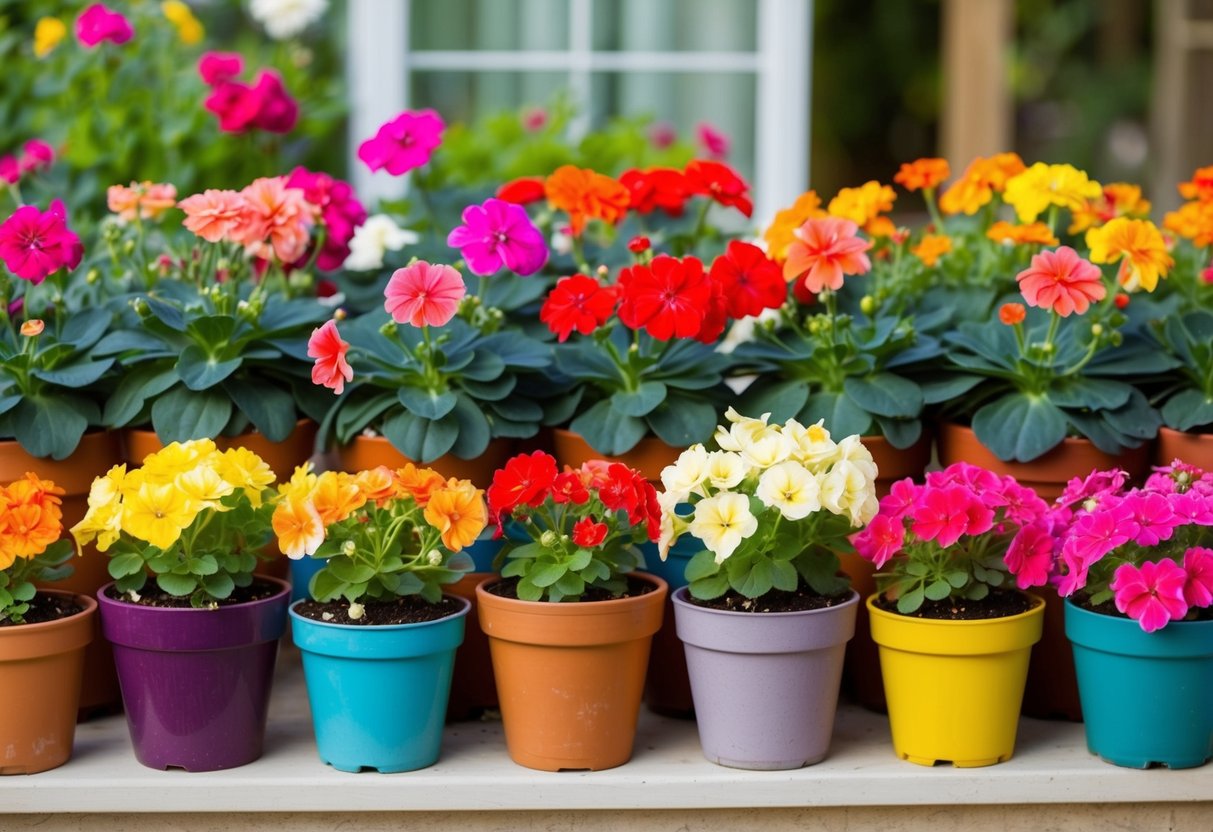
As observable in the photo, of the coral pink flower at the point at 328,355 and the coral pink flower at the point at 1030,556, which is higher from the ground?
the coral pink flower at the point at 328,355

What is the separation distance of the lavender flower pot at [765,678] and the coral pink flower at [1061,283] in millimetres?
484

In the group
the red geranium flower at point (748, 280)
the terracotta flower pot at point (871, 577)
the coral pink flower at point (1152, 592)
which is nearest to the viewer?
the coral pink flower at point (1152, 592)

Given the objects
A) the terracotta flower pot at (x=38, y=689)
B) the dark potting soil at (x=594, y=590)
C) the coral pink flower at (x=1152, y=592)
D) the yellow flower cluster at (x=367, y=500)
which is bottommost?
the terracotta flower pot at (x=38, y=689)

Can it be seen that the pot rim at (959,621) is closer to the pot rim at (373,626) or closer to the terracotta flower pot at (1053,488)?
the terracotta flower pot at (1053,488)

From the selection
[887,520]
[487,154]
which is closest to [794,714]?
[887,520]

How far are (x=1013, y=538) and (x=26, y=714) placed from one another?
4.17 ft

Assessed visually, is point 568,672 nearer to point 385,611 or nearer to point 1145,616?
point 385,611

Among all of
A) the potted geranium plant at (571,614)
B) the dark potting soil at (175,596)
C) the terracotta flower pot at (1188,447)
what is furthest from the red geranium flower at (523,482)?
the terracotta flower pot at (1188,447)

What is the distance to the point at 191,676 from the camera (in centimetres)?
189

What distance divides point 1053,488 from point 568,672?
76 cm

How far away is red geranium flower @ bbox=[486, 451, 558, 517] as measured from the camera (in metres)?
1.85

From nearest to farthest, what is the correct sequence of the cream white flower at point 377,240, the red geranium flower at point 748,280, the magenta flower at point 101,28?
the red geranium flower at point 748,280 < the cream white flower at point 377,240 < the magenta flower at point 101,28

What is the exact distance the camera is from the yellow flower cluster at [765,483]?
184 centimetres

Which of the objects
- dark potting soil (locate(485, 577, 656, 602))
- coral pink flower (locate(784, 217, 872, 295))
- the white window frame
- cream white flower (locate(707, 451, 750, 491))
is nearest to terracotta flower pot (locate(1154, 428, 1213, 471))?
coral pink flower (locate(784, 217, 872, 295))
